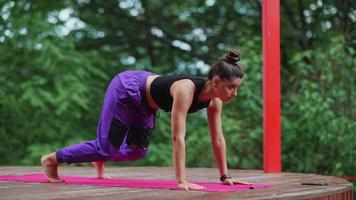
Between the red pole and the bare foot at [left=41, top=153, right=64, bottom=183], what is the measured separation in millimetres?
1228

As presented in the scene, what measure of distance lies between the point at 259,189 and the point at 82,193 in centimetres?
68

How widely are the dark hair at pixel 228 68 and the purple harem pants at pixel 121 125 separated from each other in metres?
0.38

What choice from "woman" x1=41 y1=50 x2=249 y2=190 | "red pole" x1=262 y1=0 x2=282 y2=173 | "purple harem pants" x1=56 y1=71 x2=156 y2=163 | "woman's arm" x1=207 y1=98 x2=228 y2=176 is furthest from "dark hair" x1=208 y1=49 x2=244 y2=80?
"red pole" x1=262 y1=0 x2=282 y2=173

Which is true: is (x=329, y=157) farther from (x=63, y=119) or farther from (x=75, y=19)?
(x=75, y=19)

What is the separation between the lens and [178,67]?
7316 millimetres

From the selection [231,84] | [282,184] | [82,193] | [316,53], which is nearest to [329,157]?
[316,53]

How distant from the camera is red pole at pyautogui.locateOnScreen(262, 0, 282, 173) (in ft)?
12.4

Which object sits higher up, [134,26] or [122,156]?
[134,26]

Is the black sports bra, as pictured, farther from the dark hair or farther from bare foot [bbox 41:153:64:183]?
bare foot [bbox 41:153:64:183]

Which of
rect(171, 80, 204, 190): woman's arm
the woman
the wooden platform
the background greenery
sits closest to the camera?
the wooden platform

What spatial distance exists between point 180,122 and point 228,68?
28cm

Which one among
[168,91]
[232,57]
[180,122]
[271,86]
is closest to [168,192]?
[180,122]

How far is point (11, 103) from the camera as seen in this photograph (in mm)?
6383

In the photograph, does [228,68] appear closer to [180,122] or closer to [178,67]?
[180,122]
